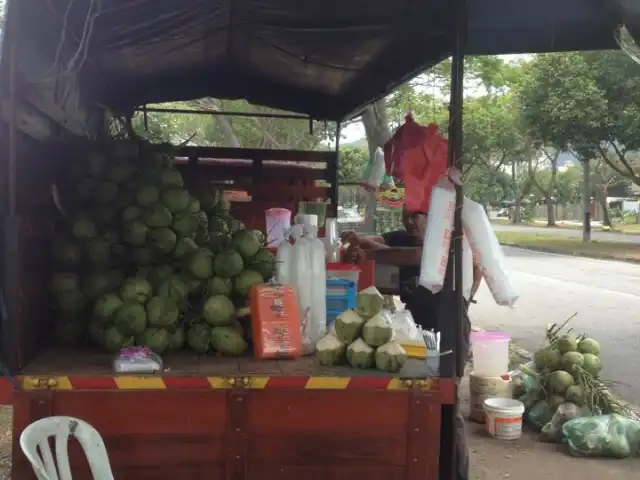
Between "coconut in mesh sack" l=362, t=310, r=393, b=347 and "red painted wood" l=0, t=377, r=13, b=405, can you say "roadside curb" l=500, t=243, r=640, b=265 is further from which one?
"red painted wood" l=0, t=377, r=13, b=405

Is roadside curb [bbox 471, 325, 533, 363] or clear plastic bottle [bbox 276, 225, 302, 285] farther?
roadside curb [bbox 471, 325, 533, 363]

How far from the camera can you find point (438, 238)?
324cm

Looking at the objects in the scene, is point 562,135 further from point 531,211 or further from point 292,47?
point 531,211

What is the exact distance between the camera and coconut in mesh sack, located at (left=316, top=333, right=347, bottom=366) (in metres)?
3.14

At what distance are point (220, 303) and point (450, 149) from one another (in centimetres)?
132

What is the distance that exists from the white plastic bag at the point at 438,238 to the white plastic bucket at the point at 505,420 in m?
2.39

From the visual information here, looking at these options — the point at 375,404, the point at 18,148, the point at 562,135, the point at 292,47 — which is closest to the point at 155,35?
the point at 292,47

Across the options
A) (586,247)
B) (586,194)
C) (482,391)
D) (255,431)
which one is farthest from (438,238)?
(586,194)

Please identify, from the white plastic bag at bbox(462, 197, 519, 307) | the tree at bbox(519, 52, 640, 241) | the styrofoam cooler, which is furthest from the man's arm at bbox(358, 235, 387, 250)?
the tree at bbox(519, 52, 640, 241)

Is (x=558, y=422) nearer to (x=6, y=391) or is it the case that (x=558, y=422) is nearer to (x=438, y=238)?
(x=438, y=238)

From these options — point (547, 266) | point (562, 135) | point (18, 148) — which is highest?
point (562, 135)

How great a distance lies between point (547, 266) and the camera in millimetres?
18172

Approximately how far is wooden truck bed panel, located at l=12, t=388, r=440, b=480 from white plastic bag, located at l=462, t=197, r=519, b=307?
73 centimetres

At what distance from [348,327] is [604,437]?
9.07ft
